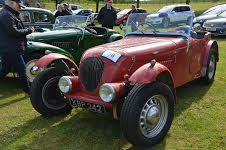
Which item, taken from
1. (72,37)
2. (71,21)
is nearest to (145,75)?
(72,37)

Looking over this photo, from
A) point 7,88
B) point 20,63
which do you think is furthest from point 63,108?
point 7,88

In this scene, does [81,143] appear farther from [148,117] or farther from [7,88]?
[7,88]

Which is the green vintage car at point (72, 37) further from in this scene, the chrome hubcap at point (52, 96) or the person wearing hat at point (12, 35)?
the chrome hubcap at point (52, 96)

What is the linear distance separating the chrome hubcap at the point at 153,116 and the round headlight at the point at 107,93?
404mm

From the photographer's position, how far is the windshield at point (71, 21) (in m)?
6.52

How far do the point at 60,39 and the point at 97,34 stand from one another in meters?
1.42

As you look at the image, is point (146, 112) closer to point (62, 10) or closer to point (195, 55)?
point (195, 55)

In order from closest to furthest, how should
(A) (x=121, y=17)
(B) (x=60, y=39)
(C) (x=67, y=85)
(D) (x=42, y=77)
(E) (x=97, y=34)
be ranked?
(C) (x=67, y=85) → (D) (x=42, y=77) → (B) (x=60, y=39) → (E) (x=97, y=34) → (A) (x=121, y=17)

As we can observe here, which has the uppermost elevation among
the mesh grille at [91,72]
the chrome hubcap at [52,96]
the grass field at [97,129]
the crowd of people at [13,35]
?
the crowd of people at [13,35]

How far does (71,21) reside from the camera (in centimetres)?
668

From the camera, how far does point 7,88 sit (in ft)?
17.7

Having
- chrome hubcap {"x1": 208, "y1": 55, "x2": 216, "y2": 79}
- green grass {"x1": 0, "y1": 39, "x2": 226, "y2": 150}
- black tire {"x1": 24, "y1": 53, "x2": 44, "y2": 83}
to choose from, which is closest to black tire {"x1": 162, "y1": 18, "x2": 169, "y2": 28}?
green grass {"x1": 0, "y1": 39, "x2": 226, "y2": 150}

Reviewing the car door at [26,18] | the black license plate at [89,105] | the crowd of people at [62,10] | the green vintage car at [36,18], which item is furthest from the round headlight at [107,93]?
the crowd of people at [62,10]

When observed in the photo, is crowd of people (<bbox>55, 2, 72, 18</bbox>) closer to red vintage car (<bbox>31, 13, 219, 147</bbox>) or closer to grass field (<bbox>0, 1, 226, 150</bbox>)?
red vintage car (<bbox>31, 13, 219, 147</bbox>)
